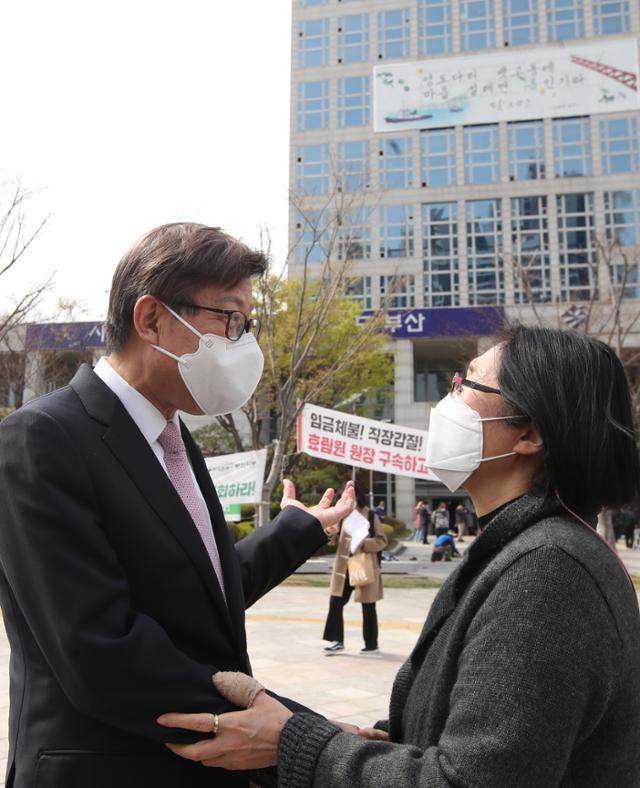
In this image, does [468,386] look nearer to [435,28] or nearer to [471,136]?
[471,136]

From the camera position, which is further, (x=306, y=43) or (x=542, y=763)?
(x=306, y=43)

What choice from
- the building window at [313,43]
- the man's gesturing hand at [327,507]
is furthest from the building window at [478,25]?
the man's gesturing hand at [327,507]

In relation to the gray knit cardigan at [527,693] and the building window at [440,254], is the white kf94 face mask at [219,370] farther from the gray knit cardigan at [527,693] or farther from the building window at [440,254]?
the building window at [440,254]

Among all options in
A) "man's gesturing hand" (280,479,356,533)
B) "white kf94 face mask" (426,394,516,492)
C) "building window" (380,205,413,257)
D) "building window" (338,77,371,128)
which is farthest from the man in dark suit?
"building window" (338,77,371,128)

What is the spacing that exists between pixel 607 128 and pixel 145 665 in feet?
143

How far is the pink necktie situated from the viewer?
173 cm

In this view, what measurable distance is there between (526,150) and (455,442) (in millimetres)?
41641

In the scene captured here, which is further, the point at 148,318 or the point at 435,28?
the point at 435,28

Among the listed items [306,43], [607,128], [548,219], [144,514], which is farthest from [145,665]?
[306,43]

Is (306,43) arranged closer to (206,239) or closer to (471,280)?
(471,280)

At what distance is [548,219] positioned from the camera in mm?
37844

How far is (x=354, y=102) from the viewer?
4172 centimetres

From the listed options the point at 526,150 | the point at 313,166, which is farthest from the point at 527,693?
the point at 526,150

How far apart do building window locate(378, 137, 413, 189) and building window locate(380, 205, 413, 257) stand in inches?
64.9
